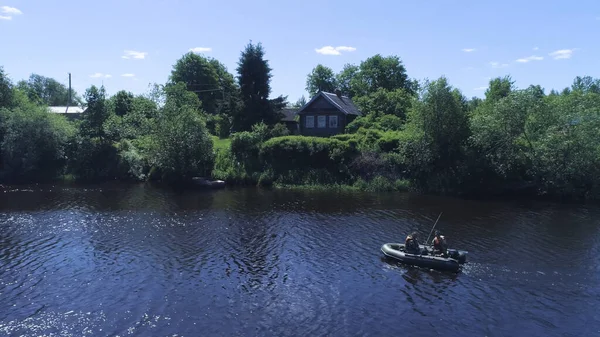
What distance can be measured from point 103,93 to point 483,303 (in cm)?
5485

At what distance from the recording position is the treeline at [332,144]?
42.1 m

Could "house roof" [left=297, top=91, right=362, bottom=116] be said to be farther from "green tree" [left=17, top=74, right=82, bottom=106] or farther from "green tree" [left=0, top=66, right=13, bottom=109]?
"green tree" [left=17, top=74, right=82, bottom=106]

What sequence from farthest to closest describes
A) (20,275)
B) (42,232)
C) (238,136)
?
(238,136)
(42,232)
(20,275)

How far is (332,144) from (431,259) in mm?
28371

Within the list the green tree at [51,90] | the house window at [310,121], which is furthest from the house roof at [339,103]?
the green tree at [51,90]

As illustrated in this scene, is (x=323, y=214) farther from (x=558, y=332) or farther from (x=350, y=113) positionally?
(x=350, y=113)

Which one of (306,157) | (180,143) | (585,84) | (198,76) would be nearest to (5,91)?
(180,143)

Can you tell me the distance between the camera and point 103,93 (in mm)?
57344

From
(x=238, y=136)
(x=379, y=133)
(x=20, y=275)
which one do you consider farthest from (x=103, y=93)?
(x=20, y=275)

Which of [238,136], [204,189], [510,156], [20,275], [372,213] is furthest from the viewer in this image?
[238,136]

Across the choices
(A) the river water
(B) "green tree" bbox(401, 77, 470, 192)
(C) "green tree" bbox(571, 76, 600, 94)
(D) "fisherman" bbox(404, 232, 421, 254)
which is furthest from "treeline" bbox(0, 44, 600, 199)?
(C) "green tree" bbox(571, 76, 600, 94)

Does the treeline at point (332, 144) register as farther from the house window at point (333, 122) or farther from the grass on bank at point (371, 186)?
Result: the house window at point (333, 122)

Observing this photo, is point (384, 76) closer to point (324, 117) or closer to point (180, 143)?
Answer: point (324, 117)

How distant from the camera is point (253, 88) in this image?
58.7 m
